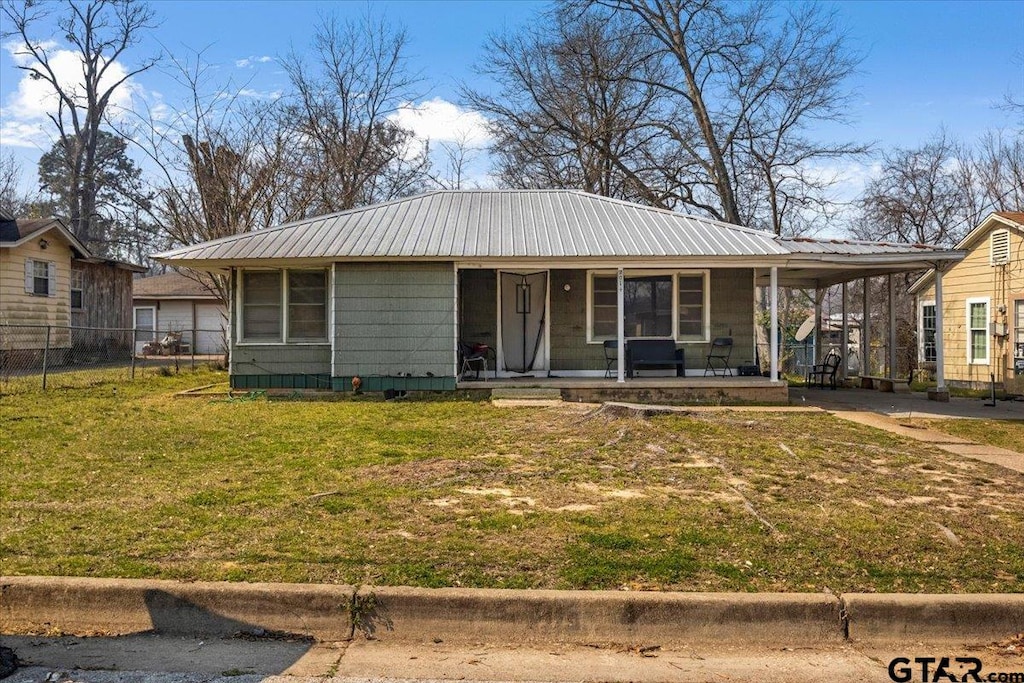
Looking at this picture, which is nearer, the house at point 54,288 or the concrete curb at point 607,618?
the concrete curb at point 607,618

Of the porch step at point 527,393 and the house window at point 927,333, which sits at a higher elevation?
the house window at point 927,333

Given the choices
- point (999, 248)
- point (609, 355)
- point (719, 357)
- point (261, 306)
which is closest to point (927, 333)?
point (999, 248)

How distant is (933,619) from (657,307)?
10950 mm

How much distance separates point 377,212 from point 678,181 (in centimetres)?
1452

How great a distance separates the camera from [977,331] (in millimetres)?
19875

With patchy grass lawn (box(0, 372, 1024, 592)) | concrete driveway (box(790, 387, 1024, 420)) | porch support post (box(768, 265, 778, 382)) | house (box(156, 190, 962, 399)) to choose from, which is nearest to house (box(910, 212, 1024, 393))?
concrete driveway (box(790, 387, 1024, 420))

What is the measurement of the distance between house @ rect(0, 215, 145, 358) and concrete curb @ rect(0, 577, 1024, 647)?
15.4m

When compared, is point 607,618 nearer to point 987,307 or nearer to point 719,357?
point 719,357

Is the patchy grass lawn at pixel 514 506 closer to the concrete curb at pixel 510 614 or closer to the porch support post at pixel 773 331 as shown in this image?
A: the concrete curb at pixel 510 614

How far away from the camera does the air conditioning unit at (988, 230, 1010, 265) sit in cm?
1864


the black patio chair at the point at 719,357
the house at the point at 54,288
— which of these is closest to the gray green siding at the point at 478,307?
the black patio chair at the point at 719,357

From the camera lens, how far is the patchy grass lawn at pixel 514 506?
175 inches

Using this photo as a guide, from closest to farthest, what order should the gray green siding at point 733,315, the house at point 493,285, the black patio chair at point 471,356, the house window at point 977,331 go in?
the house at point 493,285
the black patio chair at point 471,356
the gray green siding at point 733,315
the house window at point 977,331

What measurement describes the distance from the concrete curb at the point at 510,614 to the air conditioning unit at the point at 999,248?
1790 centimetres
